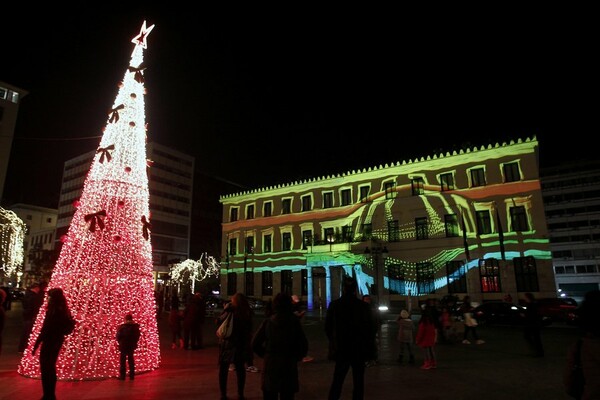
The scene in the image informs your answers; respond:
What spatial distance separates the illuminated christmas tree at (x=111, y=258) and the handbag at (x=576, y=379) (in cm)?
784

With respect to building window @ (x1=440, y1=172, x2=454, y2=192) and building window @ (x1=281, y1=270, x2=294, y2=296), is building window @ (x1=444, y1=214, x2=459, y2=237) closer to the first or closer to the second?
building window @ (x1=440, y1=172, x2=454, y2=192)

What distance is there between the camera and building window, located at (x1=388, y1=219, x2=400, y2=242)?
1330 inches

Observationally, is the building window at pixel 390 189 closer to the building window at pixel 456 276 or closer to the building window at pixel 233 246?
the building window at pixel 456 276

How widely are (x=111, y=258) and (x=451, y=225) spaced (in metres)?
28.0

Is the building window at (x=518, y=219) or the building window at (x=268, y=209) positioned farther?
the building window at (x=268, y=209)

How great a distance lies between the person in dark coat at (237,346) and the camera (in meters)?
6.36

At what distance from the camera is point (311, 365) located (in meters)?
9.91

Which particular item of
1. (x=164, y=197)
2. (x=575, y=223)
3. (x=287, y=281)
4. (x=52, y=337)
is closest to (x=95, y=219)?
(x=52, y=337)

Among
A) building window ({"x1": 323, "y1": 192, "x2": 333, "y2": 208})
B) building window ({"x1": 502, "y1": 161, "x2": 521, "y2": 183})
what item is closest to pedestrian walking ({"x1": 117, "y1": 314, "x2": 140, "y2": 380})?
building window ({"x1": 502, "y1": 161, "x2": 521, "y2": 183})

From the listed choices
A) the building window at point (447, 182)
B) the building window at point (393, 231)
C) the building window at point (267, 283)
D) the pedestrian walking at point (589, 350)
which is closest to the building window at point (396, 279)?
the building window at point (393, 231)

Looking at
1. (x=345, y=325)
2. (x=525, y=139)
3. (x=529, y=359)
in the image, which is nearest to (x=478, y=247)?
(x=525, y=139)

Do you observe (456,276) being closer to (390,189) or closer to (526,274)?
(526,274)

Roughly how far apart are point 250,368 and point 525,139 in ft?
90.7

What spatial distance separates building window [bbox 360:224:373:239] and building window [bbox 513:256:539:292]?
1127 centimetres
